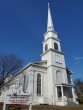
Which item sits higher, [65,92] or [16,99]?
[65,92]

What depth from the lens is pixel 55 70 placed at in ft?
103

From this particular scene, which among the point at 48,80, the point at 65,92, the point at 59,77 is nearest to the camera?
the point at 65,92

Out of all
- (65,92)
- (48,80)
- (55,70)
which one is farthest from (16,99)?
(65,92)

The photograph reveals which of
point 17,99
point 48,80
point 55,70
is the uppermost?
point 55,70

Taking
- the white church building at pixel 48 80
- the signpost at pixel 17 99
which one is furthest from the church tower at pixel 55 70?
the signpost at pixel 17 99

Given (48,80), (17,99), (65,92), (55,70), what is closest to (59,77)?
(55,70)

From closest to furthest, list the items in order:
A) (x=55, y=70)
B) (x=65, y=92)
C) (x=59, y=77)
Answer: (x=65, y=92) → (x=55, y=70) → (x=59, y=77)

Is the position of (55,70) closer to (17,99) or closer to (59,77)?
(59,77)

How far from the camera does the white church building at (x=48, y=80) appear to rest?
2831 cm

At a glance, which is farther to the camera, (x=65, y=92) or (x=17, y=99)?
(x=65, y=92)

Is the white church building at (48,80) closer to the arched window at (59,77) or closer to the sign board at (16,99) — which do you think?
the arched window at (59,77)

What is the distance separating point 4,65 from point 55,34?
17.4 metres

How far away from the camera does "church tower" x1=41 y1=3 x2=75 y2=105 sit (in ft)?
96.0

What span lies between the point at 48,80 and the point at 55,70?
9.60 ft
